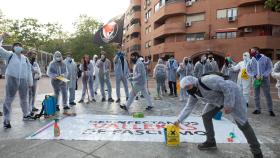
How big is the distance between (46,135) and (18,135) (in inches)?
25.3

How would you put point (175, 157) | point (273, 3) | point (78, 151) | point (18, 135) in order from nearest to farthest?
point (175, 157)
point (78, 151)
point (18, 135)
point (273, 3)

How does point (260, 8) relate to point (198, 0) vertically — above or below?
below

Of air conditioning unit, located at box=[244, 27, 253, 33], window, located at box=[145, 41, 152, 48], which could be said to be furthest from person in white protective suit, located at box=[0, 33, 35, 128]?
window, located at box=[145, 41, 152, 48]

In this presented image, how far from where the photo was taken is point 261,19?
2894 centimetres

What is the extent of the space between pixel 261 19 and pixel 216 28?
5656mm

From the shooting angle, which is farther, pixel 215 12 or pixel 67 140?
pixel 215 12

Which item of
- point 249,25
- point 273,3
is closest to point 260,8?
point 249,25

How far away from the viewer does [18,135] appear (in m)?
5.36

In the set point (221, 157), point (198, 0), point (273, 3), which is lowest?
point (221, 157)

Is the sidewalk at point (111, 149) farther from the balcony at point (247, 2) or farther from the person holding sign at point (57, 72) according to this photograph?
the balcony at point (247, 2)

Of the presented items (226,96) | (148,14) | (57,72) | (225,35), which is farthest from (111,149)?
(148,14)

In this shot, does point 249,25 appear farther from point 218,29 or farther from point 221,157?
point 221,157

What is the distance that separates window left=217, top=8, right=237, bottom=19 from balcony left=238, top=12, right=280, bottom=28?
1.86m

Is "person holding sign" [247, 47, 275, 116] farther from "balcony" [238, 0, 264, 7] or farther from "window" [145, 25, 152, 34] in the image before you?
"window" [145, 25, 152, 34]
